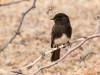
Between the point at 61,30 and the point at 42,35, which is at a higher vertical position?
the point at 61,30

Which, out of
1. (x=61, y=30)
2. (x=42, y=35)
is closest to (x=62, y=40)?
(x=61, y=30)

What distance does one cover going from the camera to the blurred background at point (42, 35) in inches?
310

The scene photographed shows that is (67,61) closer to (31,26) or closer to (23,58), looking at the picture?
(23,58)

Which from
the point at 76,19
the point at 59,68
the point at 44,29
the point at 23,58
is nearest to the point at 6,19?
the point at 44,29

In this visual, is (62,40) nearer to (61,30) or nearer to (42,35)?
(61,30)

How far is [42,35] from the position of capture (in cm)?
975

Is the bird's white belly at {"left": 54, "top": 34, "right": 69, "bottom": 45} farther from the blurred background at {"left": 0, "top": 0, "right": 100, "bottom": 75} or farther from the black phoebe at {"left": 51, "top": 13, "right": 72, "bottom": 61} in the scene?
the blurred background at {"left": 0, "top": 0, "right": 100, "bottom": 75}

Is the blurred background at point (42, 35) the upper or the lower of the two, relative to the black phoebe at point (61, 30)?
lower

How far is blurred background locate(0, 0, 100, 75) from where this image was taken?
310 inches

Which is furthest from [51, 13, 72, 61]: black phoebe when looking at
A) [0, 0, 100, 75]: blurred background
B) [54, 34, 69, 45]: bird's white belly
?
[0, 0, 100, 75]: blurred background

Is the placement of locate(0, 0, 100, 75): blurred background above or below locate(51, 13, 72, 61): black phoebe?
below

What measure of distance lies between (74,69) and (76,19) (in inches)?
132

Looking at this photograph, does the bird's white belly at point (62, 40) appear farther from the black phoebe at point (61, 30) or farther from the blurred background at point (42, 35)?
the blurred background at point (42, 35)

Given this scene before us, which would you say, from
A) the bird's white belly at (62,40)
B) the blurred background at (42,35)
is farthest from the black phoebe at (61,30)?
the blurred background at (42,35)
